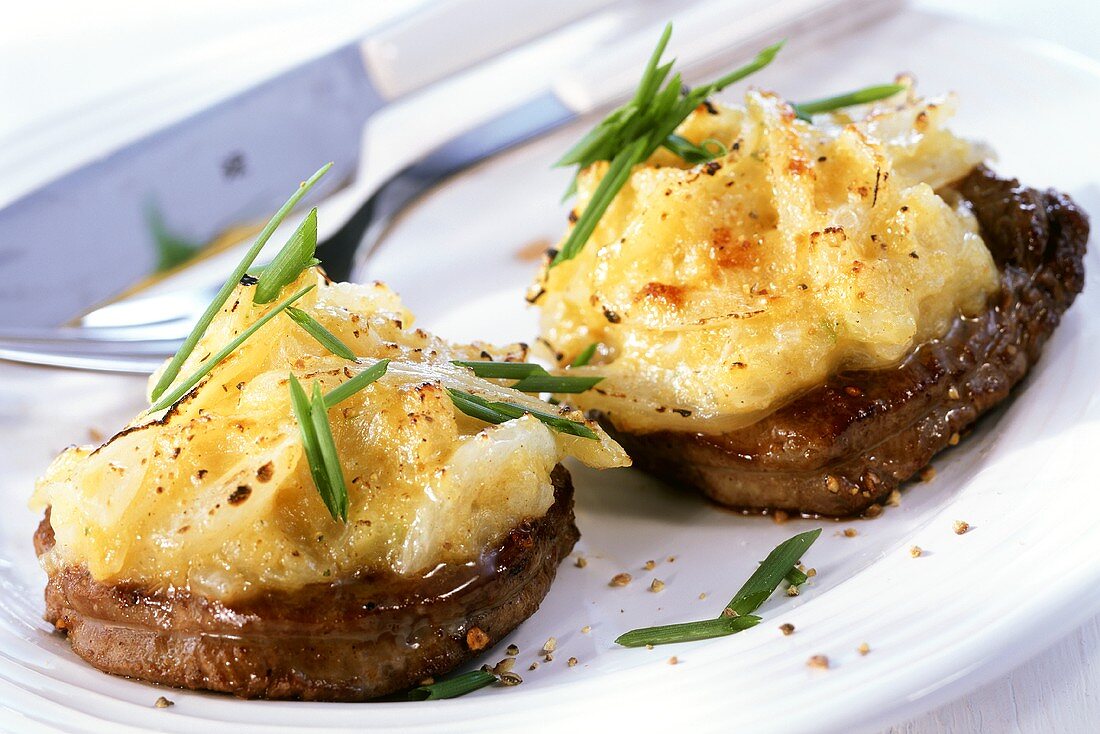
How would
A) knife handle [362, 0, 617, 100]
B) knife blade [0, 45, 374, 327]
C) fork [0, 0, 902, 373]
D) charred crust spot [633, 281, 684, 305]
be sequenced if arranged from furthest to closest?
knife handle [362, 0, 617, 100] < fork [0, 0, 902, 373] < knife blade [0, 45, 374, 327] < charred crust spot [633, 281, 684, 305]

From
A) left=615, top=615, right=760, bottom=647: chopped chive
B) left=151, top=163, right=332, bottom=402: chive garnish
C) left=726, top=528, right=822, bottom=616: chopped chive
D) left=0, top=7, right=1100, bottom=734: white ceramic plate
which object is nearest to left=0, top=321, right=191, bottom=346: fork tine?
left=0, top=7, right=1100, bottom=734: white ceramic plate

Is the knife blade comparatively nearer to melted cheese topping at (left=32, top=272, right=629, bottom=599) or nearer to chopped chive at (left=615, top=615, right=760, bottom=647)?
melted cheese topping at (left=32, top=272, right=629, bottom=599)

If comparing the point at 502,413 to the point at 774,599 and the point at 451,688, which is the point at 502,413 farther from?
the point at 774,599

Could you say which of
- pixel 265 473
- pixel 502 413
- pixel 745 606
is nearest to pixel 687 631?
pixel 745 606

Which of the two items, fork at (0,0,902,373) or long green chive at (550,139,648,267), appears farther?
fork at (0,0,902,373)

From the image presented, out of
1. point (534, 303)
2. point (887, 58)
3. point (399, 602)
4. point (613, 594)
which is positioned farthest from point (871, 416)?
point (887, 58)

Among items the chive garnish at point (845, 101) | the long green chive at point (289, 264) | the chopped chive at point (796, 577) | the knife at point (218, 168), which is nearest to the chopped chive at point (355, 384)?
the long green chive at point (289, 264)

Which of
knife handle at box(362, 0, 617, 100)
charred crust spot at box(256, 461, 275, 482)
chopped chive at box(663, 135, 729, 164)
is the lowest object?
charred crust spot at box(256, 461, 275, 482)
